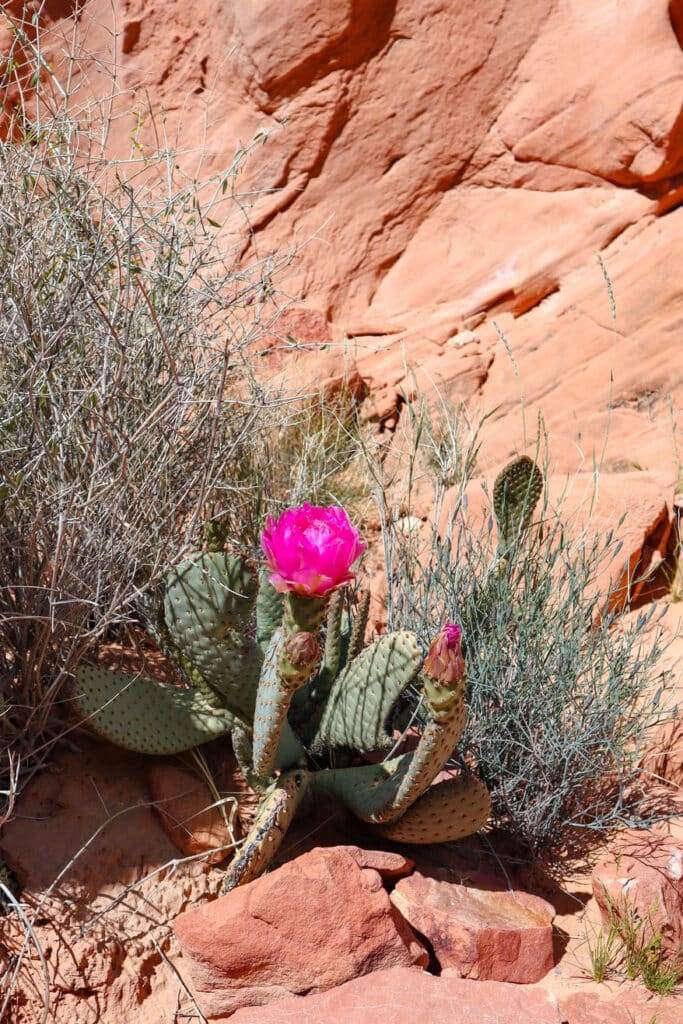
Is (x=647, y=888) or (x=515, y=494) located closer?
(x=647, y=888)

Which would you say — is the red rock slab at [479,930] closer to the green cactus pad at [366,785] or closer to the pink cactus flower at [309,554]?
the green cactus pad at [366,785]

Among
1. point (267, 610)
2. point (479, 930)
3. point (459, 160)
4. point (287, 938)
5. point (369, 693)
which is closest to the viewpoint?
point (287, 938)

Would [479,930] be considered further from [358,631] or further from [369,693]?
[358,631]

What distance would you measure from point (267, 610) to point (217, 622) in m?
0.20

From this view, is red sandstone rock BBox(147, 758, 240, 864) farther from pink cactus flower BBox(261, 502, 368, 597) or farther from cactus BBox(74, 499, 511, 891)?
pink cactus flower BBox(261, 502, 368, 597)

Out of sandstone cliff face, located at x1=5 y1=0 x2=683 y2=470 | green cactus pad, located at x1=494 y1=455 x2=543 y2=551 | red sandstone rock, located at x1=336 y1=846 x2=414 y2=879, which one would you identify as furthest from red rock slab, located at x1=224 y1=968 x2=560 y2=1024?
sandstone cliff face, located at x1=5 y1=0 x2=683 y2=470

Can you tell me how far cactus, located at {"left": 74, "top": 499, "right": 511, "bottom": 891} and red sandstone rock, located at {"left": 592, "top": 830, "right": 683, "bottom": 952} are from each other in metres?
0.42

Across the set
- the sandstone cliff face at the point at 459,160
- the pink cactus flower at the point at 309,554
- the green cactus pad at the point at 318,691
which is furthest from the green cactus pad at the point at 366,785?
the sandstone cliff face at the point at 459,160

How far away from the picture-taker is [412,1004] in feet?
7.16

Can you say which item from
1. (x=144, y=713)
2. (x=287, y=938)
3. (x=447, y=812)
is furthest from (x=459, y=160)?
(x=287, y=938)

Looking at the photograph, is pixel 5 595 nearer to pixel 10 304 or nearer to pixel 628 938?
pixel 10 304

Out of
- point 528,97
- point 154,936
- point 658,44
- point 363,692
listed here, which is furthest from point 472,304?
point 154,936

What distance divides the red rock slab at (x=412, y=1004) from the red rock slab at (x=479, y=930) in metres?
0.12

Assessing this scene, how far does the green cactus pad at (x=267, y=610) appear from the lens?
2.73 m
